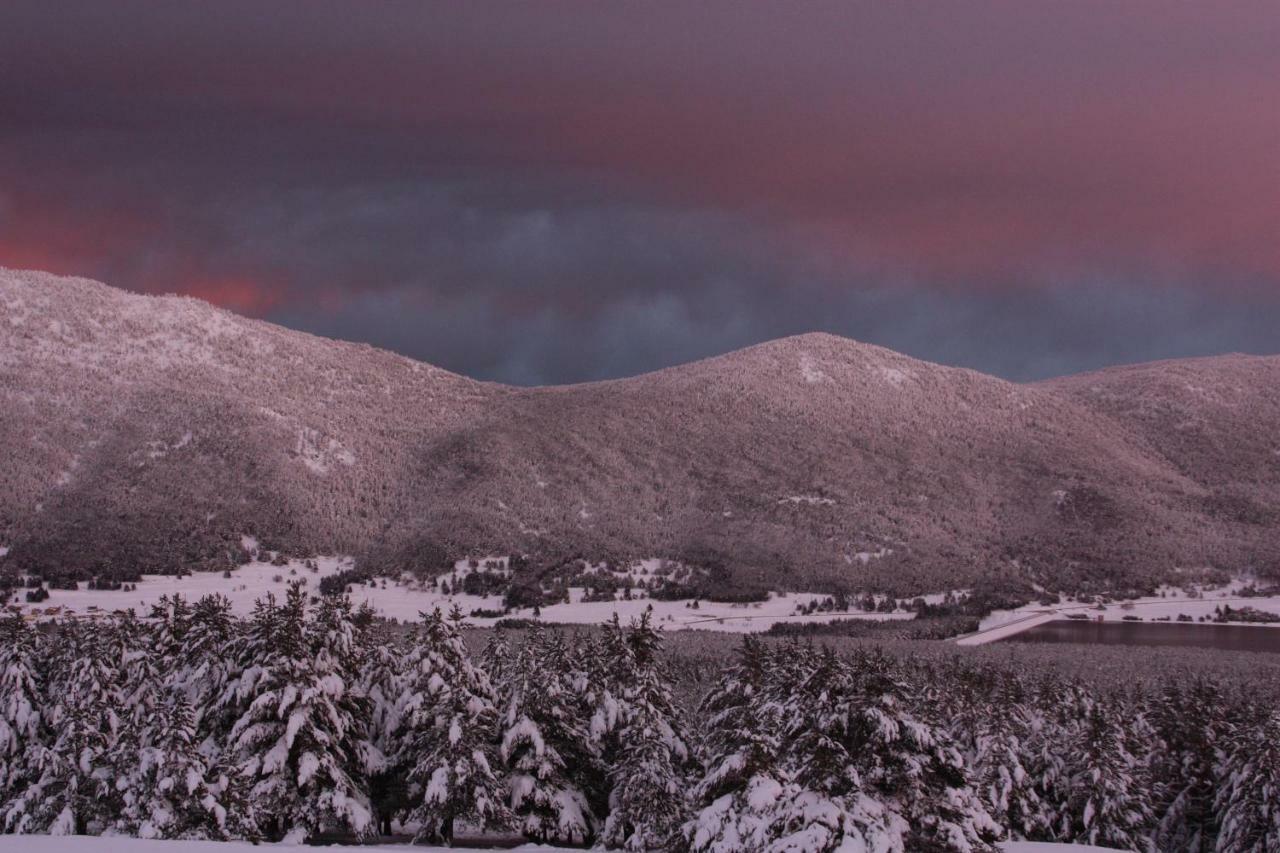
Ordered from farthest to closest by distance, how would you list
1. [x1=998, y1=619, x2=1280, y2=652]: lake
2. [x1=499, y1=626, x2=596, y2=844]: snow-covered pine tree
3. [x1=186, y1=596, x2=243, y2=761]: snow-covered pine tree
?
1. [x1=998, y1=619, x2=1280, y2=652]: lake
2. [x1=499, y1=626, x2=596, y2=844]: snow-covered pine tree
3. [x1=186, y1=596, x2=243, y2=761]: snow-covered pine tree

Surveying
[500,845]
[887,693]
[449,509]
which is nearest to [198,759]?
[500,845]

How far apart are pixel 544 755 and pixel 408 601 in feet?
366

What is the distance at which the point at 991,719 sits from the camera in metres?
49.2

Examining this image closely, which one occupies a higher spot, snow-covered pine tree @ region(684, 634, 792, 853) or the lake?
snow-covered pine tree @ region(684, 634, 792, 853)

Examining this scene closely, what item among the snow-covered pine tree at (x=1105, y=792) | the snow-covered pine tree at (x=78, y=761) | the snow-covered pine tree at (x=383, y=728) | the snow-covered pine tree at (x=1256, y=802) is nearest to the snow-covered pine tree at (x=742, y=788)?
the snow-covered pine tree at (x=383, y=728)

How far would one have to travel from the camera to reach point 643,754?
115ft

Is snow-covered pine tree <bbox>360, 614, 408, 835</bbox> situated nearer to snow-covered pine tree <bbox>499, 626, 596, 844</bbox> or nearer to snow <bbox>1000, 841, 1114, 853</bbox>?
snow-covered pine tree <bbox>499, 626, 596, 844</bbox>

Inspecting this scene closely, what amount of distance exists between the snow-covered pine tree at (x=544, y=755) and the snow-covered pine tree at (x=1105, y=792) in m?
25.2

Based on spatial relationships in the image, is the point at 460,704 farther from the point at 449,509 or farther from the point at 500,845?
the point at 449,509

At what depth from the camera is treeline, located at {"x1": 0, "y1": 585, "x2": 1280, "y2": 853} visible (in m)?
24.0

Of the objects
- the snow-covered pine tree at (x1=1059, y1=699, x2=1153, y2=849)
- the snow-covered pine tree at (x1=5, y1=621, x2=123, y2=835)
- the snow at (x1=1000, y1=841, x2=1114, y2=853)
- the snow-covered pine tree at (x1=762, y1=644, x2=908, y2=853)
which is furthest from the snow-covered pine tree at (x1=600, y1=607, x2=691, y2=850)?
the snow-covered pine tree at (x1=1059, y1=699, x2=1153, y2=849)

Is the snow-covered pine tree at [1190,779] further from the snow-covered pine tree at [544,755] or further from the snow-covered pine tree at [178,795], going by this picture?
the snow-covered pine tree at [178,795]

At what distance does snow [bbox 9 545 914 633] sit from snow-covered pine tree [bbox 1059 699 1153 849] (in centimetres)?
8007

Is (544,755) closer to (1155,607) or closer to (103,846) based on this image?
(103,846)
